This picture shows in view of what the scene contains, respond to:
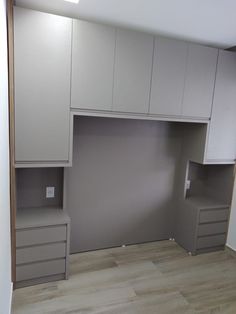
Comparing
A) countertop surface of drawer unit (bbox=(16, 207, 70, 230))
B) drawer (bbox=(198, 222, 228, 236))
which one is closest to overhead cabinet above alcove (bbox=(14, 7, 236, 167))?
countertop surface of drawer unit (bbox=(16, 207, 70, 230))

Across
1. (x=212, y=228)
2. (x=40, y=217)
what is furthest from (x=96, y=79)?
(x=212, y=228)

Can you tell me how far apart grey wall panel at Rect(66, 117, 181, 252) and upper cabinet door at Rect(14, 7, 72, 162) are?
1.61 feet

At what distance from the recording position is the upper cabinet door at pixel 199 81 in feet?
8.29

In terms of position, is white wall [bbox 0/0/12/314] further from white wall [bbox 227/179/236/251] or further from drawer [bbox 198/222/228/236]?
white wall [bbox 227/179/236/251]

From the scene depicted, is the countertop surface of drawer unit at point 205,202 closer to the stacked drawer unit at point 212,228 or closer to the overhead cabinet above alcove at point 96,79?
the stacked drawer unit at point 212,228

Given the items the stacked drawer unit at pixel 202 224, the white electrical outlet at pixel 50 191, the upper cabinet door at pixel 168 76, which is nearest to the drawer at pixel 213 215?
the stacked drawer unit at pixel 202 224

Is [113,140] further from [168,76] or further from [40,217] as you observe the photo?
[40,217]

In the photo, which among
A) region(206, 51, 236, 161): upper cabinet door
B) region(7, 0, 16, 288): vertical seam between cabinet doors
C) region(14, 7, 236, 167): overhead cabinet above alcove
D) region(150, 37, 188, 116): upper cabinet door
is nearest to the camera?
region(7, 0, 16, 288): vertical seam between cabinet doors

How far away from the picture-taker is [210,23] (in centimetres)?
218

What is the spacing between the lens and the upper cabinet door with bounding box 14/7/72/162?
192cm

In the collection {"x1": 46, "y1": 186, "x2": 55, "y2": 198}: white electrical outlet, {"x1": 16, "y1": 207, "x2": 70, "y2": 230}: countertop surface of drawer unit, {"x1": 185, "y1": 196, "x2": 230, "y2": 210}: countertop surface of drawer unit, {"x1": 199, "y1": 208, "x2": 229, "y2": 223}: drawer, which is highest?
{"x1": 46, "y1": 186, "x2": 55, "y2": 198}: white electrical outlet

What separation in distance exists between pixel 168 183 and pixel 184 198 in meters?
0.29

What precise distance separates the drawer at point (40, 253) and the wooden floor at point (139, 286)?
280 mm

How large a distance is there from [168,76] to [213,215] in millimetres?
1794
